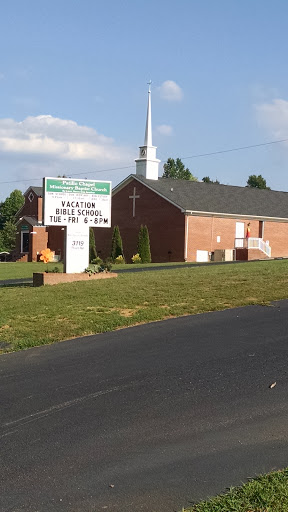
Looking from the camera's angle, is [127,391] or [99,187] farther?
[99,187]

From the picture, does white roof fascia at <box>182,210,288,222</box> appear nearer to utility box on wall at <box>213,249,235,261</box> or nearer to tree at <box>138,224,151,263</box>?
utility box on wall at <box>213,249,235,261</box>

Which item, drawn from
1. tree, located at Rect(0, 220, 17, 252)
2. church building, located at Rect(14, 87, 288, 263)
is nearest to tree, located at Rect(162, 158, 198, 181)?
tree, located at Rect(0, 220, 17, 252)

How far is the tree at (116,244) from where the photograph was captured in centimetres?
4428

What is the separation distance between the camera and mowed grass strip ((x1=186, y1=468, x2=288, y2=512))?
14.8 ft

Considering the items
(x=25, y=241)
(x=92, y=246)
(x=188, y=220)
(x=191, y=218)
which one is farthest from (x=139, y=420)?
(x=25, y=241)

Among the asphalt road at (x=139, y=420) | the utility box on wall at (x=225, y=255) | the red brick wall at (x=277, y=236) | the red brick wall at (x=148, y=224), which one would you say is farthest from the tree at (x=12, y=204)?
the asphalt road at (x=139, y=420)

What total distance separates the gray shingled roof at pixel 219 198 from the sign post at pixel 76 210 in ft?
67.1

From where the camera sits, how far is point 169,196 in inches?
1703

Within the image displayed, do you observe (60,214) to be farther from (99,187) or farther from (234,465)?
(234,465)

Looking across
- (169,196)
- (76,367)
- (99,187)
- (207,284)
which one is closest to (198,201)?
(169,196)

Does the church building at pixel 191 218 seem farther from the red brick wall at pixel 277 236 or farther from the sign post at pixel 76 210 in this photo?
the sign post at pixel 76 210

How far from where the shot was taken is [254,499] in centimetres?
466

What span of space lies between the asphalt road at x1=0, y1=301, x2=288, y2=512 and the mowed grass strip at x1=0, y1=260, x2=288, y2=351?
110 centimetres

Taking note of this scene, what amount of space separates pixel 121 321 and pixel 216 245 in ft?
104
